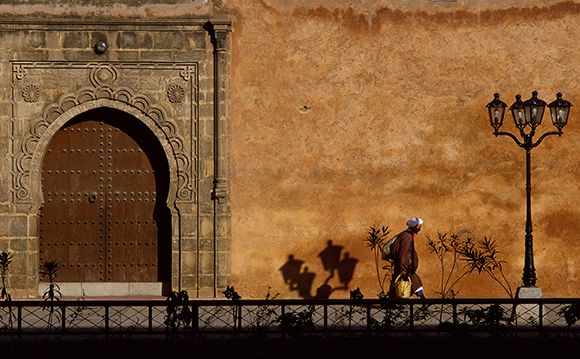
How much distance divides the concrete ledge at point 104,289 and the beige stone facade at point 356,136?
40cm

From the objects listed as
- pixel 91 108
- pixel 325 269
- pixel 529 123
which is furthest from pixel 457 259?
pixel 91 108

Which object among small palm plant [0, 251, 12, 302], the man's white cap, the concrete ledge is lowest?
the concrete ledge

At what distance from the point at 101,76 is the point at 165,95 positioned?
0.71 m

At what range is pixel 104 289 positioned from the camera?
16719 millimetres

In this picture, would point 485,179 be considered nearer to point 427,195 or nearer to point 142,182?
point 427,195

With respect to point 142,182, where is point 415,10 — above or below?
above

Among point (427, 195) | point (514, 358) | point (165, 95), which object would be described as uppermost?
point (165, 95)

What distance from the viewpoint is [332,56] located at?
55.0ft

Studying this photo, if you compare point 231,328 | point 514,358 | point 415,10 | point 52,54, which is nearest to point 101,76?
point 52,54

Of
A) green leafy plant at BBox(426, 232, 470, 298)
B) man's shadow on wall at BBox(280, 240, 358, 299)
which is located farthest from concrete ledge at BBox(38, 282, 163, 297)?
green leafy plant at BBox(426, 232, 470, 298)

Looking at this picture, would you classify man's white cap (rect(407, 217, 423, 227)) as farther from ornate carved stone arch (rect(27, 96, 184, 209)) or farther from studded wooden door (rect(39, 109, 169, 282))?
studded wooden door (rect(39, 109, 169, 282))

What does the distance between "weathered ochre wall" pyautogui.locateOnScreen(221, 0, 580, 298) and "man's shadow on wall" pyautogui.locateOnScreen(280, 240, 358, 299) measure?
5cm

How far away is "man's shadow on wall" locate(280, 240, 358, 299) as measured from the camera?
16703mm

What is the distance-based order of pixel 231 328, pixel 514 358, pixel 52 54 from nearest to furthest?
pixel 514 358
pixel 231 328
pixel 52 54
